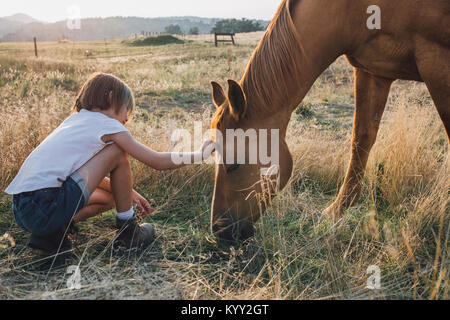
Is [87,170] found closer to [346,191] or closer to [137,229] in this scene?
[137,229]

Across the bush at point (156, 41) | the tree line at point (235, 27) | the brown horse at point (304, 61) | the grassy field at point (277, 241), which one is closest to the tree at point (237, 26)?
the tree line at point (235, 27)

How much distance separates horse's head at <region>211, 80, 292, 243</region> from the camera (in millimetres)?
2303

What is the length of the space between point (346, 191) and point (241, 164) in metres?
1.29

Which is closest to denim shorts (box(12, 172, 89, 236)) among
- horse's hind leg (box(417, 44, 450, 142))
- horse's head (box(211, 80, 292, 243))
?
horse's head (box(211, 80, 292, 243))

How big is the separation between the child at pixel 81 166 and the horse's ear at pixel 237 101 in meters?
0.26

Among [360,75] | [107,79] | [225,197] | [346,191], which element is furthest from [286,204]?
[107,79]

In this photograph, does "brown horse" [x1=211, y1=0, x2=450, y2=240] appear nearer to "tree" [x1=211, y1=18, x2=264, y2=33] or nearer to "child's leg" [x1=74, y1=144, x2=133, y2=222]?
"child's leg" [x1=74, y1=144, x2=133, y2=222]

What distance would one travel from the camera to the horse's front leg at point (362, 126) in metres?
2.96

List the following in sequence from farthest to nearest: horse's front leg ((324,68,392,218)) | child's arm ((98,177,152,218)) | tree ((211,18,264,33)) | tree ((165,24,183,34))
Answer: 1. tree ((165,24,183,34))
2. tree ((211,18,264,33))
3. horse's front leg ((324,68,392,218))
4. child's arm ((98,177,152,218))

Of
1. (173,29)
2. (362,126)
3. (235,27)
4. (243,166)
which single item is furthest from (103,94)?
(173,29)

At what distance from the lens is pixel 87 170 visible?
2.25 m

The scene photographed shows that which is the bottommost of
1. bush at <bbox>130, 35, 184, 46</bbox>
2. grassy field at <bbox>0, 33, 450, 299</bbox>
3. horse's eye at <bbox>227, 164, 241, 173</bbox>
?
grassy field at <bbox>0, 33, 450, 299</bbox>

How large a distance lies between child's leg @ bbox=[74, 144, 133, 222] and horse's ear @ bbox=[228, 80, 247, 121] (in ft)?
2.69

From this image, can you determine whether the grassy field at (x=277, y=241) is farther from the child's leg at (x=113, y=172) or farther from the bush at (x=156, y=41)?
the bush at (x=156, y=41)
